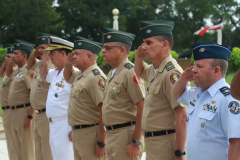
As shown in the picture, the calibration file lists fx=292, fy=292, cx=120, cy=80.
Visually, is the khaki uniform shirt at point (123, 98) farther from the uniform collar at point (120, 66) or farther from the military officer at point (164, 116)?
the military officer at point (164, 116)

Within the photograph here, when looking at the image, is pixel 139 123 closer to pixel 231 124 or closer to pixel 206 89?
pixel 206 89

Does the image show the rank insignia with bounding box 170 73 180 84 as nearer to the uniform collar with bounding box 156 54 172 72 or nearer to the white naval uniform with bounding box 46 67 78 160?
the uniform collar with bounding box 156 54 172 72

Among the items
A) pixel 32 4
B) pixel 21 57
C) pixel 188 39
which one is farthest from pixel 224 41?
pixel 21 57

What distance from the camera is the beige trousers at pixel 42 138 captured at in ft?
15.2

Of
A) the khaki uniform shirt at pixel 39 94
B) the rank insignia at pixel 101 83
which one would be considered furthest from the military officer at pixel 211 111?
the khaki uniform shirt at pixel 39 94

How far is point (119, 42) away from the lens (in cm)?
360

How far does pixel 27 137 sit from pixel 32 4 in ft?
110

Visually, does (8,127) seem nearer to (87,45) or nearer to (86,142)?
(86,142)

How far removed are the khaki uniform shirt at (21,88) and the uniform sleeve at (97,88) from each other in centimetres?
206

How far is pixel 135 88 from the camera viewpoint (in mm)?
3246

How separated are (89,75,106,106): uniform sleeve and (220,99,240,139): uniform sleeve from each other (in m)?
1.78

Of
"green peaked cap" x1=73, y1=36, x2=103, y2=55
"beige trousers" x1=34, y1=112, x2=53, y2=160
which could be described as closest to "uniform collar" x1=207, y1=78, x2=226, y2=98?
"green peaked cap" x1=73, y1=36, x2=103, y2=55

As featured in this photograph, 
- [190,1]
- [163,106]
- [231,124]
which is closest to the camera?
[231,124]

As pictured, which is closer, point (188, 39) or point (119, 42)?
point (119, 42)
